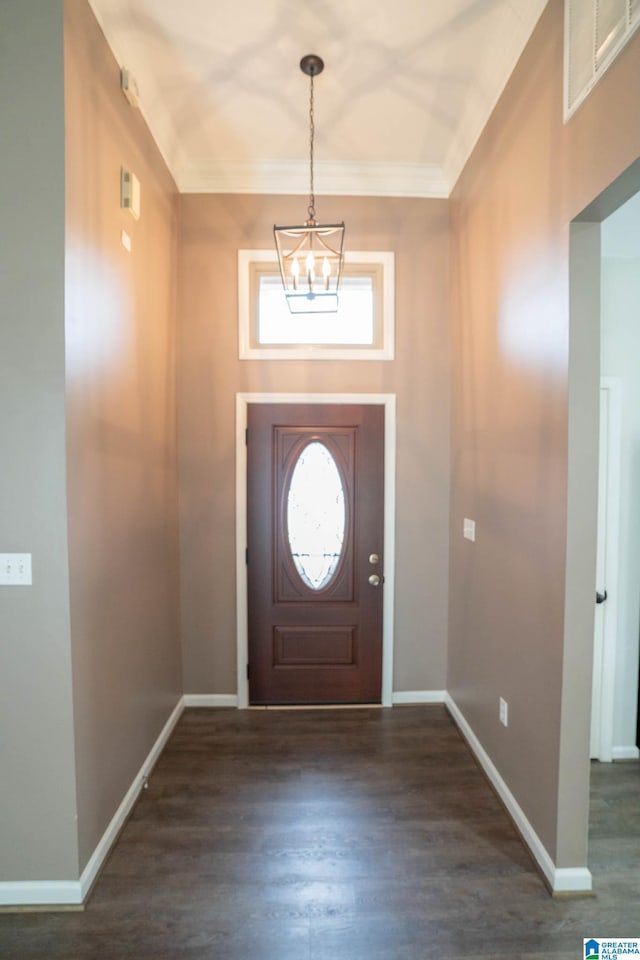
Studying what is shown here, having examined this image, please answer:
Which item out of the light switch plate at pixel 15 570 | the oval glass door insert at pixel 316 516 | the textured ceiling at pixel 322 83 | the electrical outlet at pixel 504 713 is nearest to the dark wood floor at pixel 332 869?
the electrical outlet at pixel 504 713

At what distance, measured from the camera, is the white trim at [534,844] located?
1.69 metres

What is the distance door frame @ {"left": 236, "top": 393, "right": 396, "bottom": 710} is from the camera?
295 centimetres

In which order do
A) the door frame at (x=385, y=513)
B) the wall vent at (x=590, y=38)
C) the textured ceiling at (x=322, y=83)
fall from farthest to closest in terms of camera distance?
the door frame at (x=385, y=513), the textured ceiling at (x=322, y=83), the wall vent at (x=590, y=38)

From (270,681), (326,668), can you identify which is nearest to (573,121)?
(326,668)

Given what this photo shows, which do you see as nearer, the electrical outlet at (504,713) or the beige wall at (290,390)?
the electrical outlet at (504,713)

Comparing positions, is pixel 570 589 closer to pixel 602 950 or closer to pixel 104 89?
pixel 602 950

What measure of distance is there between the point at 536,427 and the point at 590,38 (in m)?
1.28

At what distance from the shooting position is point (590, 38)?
1.43m

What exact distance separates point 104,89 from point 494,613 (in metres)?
2.96

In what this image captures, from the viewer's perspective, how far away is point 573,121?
1545 mm

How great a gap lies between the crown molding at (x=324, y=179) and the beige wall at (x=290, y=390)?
6 cm

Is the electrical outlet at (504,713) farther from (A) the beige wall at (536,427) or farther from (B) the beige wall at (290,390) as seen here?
(B) the beige wall at (290,390)

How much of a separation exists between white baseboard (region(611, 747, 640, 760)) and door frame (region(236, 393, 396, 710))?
1.30 m

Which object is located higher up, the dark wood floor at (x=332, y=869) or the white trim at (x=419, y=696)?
the white trim at (x=419, y=696)
